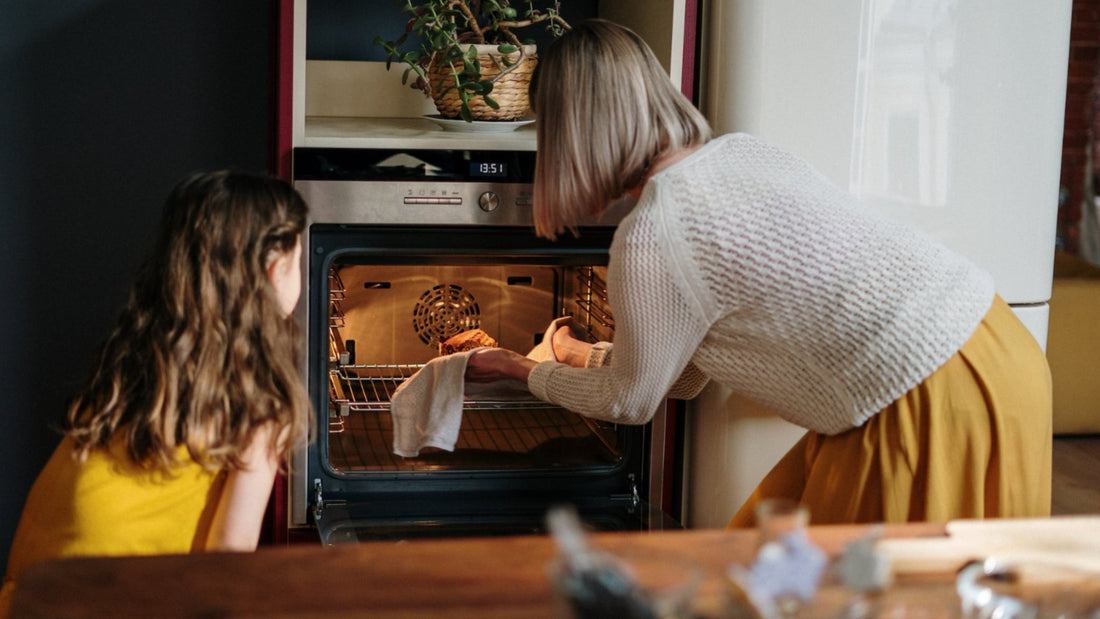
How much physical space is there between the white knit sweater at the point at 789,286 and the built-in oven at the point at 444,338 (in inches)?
20.9

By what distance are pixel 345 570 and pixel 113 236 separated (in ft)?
6.07

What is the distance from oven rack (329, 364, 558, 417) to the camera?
2.26 m

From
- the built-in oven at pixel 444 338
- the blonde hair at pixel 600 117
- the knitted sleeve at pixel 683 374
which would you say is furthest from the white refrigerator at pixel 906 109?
the blonde hair at pixel 600 117

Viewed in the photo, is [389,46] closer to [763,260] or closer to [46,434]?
[763,260]

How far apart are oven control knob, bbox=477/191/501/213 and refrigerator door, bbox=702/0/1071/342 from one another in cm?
41

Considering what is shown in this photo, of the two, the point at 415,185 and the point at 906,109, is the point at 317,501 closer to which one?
the point at 415,185

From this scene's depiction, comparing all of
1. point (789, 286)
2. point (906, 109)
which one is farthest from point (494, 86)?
point (789, 286)

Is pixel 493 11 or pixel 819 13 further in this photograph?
pixel 493 11

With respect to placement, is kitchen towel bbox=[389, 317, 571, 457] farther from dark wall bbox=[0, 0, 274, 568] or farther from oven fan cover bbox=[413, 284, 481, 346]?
dark wall bbox=[0, 0, 274, 568]

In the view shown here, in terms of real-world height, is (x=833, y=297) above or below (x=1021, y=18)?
below

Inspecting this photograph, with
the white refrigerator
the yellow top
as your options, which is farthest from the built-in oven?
the yellow top

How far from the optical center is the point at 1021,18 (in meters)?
2.08

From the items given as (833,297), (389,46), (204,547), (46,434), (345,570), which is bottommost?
(46,434)

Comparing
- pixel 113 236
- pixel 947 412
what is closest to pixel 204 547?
pixel 947 412
